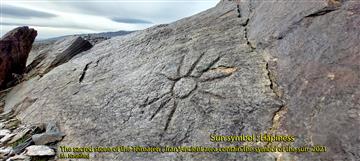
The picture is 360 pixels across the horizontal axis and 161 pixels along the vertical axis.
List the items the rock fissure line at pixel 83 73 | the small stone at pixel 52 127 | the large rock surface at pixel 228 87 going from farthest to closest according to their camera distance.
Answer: the rock fissure line at pixel 83 73 < the small stone at pixel 52 127 < the large rock surface at pixel 228 87

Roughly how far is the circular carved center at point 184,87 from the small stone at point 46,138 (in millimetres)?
3220

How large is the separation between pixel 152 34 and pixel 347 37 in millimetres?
6499

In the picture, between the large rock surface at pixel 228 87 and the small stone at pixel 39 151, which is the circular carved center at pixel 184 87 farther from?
the small stone at pixel 39 151

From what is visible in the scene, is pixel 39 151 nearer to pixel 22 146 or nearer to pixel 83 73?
pixel 22 146

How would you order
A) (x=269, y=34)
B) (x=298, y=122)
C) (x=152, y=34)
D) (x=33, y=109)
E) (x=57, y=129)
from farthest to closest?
(x=152, y=34) → (x=33, y=109) → (x=57, y=129) → (x=269, y=34) → (x=298, y=122)

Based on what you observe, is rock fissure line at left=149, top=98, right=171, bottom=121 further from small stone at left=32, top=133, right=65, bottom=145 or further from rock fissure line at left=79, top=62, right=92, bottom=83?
rock fissure line at left=79, top=62, right=92, bottom=83

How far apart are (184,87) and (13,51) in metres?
9.33

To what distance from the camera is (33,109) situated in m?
10.9

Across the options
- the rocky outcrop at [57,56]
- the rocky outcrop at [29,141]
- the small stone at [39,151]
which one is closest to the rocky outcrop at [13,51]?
the rocky outcrop at [57,56]

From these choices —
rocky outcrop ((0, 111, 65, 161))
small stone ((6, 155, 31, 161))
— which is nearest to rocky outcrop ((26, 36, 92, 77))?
rocky outcrop ((0, 111, 65, 161))

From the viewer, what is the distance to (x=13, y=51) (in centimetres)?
1425

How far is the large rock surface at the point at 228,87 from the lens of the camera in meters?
6.28

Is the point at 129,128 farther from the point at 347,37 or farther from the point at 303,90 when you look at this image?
the point at 347,37

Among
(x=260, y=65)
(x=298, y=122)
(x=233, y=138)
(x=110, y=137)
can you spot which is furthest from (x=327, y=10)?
(x=110, y=137)
